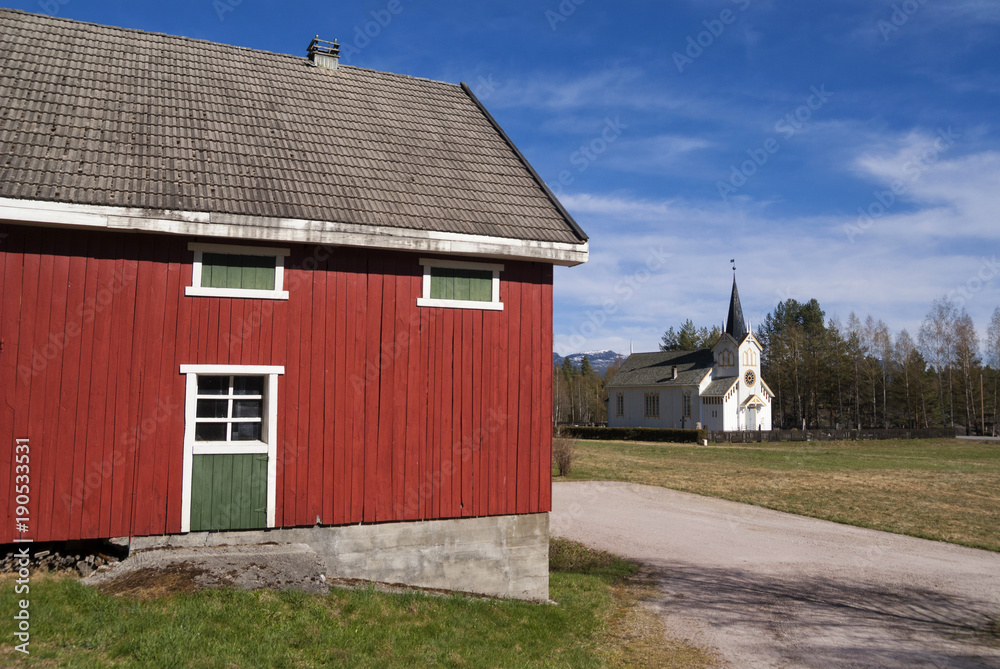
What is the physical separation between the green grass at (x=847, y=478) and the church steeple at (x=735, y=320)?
48.9 ft

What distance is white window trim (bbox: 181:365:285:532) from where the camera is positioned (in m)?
8.34

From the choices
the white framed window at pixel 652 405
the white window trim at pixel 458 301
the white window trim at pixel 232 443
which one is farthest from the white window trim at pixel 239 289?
the white framed window at pixel 652 405

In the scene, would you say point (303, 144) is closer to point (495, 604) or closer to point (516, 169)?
point (516, 169)

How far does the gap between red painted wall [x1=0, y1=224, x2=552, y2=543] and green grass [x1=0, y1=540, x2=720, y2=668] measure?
126 cm

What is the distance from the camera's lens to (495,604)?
9.18 meters

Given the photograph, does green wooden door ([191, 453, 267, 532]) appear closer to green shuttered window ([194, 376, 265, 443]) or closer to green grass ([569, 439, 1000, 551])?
green shuttered window ([194, 376, 265, 443])

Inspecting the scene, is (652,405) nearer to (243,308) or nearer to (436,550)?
(436,550)

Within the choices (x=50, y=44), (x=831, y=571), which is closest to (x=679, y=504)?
(x=831, y=571)

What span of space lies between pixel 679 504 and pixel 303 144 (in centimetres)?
1535

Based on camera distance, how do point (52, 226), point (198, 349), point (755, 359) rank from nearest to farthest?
point (52, 226) → point (198, 349) → point (755, 359)

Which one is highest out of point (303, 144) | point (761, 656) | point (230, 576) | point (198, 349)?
point (303, 144)

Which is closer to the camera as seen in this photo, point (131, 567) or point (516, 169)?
point (131, 567)

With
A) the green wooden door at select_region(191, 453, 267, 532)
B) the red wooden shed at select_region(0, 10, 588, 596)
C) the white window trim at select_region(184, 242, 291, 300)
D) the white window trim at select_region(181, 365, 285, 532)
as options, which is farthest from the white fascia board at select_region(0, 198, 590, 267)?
the green wooden door at select_region(191, 453, 267, 532)

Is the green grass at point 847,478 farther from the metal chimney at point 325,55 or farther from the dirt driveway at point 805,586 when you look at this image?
the metal chimney at point 325,55
